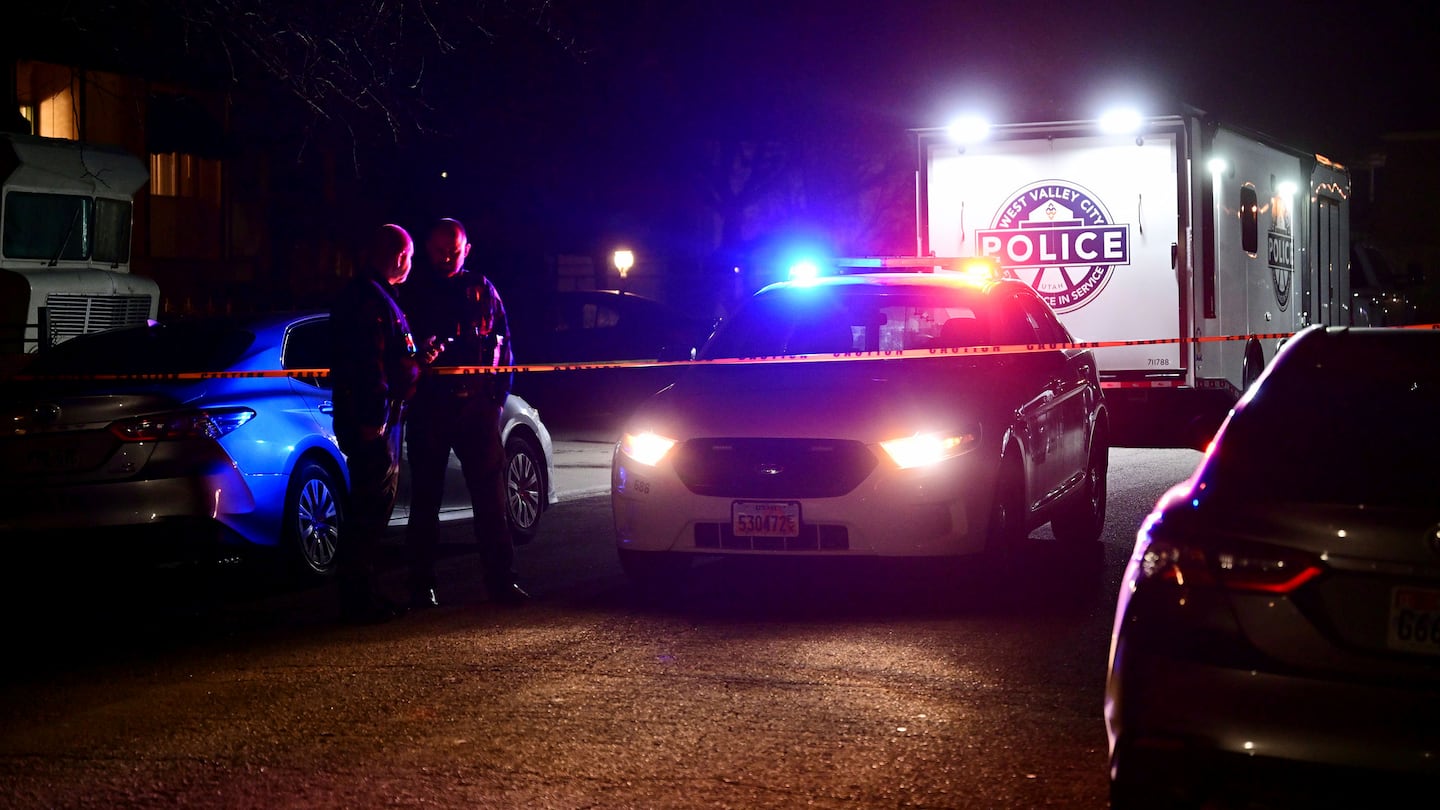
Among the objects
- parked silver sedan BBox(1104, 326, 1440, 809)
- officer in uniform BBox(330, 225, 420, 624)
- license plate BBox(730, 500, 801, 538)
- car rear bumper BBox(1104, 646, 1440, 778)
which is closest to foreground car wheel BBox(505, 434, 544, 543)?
officer in uniform BBox(330, 225, 420, 624)

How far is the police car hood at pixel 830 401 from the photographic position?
25.0 feet

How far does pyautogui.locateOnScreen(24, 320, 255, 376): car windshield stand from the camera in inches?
342

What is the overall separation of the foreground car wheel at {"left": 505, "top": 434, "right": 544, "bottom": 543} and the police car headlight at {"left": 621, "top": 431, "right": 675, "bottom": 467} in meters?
2.21

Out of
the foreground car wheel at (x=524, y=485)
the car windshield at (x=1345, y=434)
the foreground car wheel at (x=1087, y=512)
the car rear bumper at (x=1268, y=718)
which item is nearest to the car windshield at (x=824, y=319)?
the foreground car wheel at (x=1087, y=512)

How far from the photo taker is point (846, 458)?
24.8 feet

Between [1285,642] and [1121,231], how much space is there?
1119 centimetres

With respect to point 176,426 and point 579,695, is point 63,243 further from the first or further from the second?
point 579,695

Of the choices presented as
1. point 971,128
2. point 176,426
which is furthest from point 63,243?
point 176,426

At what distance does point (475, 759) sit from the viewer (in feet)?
16.9

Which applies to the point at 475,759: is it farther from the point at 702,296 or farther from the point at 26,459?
the point at 702,296

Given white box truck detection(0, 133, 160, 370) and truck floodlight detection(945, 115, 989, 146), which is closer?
truck floodlight detection(945, 115, 989, 146)

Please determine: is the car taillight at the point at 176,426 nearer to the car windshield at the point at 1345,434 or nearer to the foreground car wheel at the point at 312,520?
the foreground car wheel at the point at 312,520

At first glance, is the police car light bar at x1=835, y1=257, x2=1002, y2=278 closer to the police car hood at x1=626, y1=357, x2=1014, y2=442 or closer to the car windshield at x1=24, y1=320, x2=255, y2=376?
the police car hood at x1=626, y1=357, x2=1014, y2=442

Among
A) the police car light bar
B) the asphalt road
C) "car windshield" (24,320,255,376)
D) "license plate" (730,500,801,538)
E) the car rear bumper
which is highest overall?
the police car light bar
